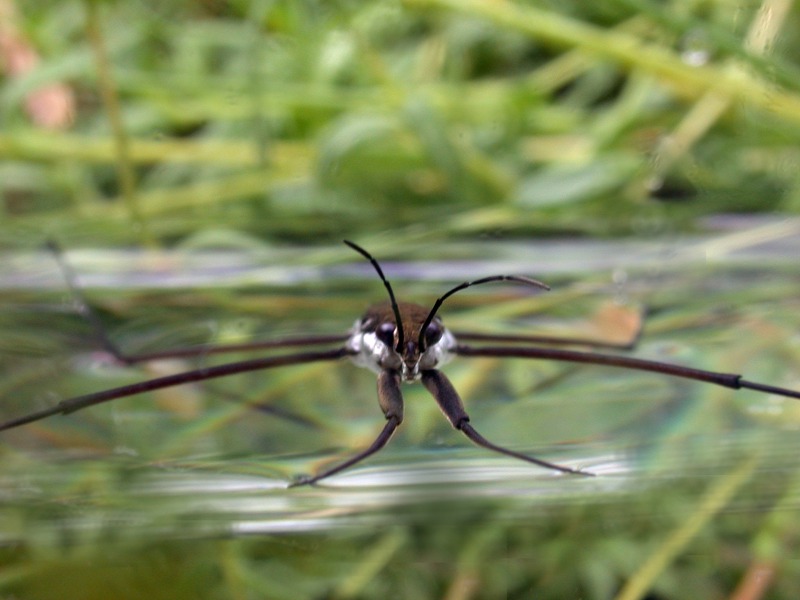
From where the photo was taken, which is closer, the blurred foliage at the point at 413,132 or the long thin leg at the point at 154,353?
the long thin leg at the point at 154,353

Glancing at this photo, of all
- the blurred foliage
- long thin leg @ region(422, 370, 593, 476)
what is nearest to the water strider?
long thin leg @ region(422, 370, 593, 476)

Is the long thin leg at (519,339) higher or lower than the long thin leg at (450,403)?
higher

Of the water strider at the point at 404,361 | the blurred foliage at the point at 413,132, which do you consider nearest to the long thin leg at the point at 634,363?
the water strider at the point at 404,361

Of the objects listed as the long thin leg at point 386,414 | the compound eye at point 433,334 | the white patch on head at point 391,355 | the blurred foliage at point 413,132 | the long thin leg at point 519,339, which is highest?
the blurred foliage at point 413,132

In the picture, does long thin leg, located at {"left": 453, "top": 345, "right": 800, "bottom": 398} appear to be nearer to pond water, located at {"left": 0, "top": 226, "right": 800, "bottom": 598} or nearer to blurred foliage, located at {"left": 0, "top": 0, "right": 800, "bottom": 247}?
pond water, located at {"left": 0, "top": 226, "right": 800, "bottom": 598}

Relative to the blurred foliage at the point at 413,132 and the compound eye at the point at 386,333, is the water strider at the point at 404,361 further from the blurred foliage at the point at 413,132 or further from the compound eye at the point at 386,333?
the blurred foliage at the point at 413,132

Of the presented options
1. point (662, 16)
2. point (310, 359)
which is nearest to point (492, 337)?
point (310, 359)

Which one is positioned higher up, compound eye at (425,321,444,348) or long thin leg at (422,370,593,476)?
compound eye at (425,321,444,348)

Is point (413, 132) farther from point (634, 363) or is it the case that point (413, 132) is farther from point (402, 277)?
point (634, 363)
